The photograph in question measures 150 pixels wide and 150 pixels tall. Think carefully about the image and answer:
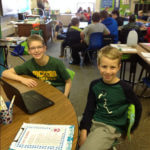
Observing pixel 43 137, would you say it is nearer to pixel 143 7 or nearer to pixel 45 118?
pixel 45 118

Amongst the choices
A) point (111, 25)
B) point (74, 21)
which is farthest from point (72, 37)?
point (111, 25)

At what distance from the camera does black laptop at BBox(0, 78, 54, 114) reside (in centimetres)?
95

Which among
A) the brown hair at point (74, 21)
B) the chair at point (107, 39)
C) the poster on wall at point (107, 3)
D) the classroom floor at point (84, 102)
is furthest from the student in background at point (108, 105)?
the poster on wall at point (107, 3)

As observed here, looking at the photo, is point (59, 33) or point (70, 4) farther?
point (70, 4)

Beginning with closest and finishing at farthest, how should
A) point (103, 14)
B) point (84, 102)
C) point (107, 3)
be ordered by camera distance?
1. point (84, 102)
2. point (103, 14)
3. point (107, 3)

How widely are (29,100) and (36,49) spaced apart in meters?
0.57

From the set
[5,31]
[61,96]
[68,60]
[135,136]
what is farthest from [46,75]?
→ [5,31]

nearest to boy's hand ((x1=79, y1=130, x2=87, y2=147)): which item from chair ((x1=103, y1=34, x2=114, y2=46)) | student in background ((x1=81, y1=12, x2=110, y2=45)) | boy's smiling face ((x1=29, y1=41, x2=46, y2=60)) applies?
boy's smiling face ((x1=29, y1=41, x2=46, y2=60))

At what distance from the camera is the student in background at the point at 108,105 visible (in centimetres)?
110

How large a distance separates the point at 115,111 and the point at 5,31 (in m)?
5.65

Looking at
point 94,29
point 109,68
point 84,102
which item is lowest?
point 84,102

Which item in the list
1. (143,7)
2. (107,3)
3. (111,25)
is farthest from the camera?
(107,3)

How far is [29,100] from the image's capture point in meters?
1.08

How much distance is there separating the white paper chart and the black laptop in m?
0.12
